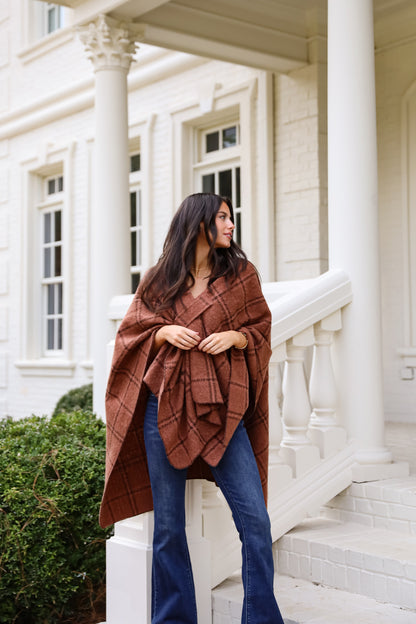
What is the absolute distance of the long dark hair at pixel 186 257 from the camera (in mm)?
3367

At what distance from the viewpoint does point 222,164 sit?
30.8 feet

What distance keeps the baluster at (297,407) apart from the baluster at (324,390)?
0.48 feet

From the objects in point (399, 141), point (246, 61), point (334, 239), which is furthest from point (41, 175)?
point (334, 239)

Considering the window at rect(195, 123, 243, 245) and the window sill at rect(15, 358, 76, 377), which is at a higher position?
the window at rect(195, 123, 243, 245)

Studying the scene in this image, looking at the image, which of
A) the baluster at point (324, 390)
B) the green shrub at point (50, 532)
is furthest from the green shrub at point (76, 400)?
the baluster at point (324, 390)

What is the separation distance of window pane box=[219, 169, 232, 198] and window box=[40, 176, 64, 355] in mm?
3333

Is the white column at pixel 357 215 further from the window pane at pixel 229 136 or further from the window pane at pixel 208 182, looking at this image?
the window pane at pixel 208 182

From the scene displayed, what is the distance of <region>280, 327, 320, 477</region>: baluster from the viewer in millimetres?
4416

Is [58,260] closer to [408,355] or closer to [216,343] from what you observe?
[408,355]

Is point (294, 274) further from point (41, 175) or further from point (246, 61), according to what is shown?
point (41, 175)

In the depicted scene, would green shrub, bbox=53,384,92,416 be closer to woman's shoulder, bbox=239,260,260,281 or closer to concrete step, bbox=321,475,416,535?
concrete step, bbox=321,475,416,535

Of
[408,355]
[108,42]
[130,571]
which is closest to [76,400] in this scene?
[408,355]

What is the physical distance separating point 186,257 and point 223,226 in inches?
7.7

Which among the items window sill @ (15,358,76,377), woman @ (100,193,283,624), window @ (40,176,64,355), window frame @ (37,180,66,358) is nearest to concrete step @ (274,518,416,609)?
woman @ (100,193,283,624)
